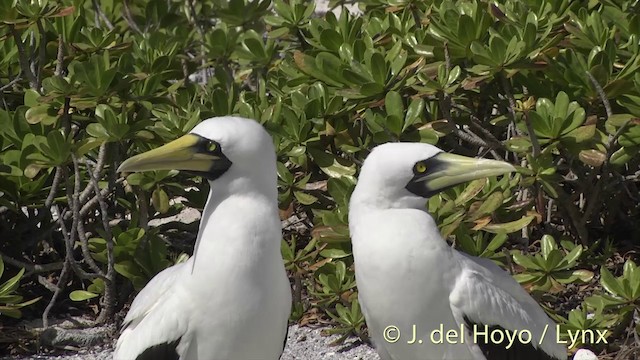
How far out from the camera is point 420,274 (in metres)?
4.04

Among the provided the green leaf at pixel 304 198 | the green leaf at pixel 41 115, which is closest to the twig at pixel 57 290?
the green leaf at pixel 41 115

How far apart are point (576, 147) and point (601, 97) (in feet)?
1.02

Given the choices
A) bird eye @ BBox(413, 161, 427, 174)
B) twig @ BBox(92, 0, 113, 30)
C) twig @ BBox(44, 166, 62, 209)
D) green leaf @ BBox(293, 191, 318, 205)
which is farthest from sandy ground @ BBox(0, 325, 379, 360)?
twig @ BBox(92, 0, 113, 30)

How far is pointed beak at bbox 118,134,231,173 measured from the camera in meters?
3.99

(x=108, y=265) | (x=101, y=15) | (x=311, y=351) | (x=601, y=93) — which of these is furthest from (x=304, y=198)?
(x=101, y=15)

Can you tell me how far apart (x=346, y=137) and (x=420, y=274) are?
1.65 metres

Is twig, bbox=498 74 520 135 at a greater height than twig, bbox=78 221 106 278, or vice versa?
twig, bbox=498 74 520 135

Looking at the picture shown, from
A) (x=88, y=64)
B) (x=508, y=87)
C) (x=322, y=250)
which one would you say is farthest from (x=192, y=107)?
(x=508, y=87)

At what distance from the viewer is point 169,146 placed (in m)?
4.04

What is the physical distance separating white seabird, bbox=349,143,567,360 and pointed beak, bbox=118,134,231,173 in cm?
54

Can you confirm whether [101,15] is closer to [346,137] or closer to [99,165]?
[99,165]

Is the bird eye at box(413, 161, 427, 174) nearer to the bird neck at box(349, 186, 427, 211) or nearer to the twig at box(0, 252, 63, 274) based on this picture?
the bird neck at box(349, 186, 427, 211)

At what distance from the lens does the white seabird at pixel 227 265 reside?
12.9ft

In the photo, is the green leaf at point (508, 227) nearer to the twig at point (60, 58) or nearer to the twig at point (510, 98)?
the twig at point (510, 98)
